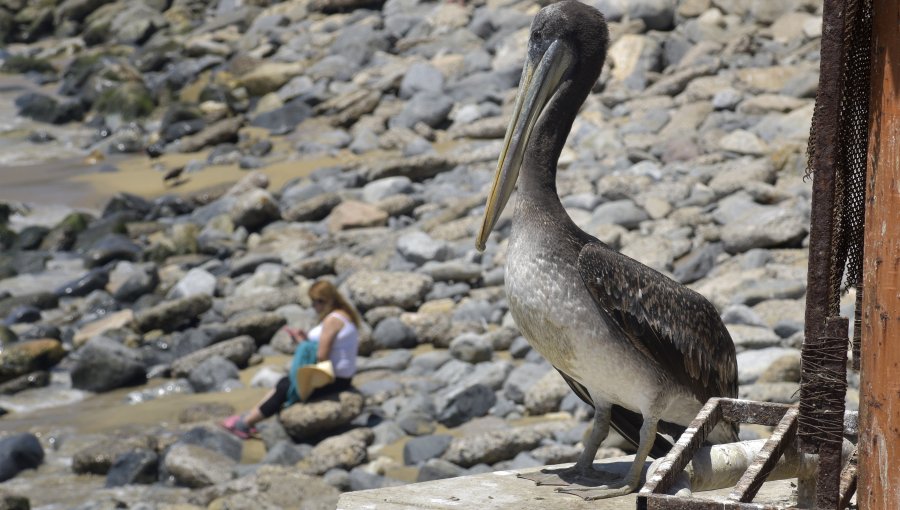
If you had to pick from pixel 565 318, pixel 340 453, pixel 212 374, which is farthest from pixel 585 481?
pixel 212 374

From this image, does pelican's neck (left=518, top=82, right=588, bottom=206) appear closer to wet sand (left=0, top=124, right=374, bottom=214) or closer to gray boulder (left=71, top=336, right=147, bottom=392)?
gray boulder (left=71, top=336, right=147, bottom=392)

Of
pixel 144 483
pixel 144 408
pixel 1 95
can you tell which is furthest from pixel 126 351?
pixel 1 95

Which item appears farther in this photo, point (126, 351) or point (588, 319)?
point (126, 351)

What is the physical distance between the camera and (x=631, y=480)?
467 centimetres

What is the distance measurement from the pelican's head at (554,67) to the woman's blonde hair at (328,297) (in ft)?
14.8

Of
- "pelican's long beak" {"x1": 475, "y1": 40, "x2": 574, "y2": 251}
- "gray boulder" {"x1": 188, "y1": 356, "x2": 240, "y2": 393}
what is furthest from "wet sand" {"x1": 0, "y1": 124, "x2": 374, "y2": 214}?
"pelican's long beak" {"x1": 475, "y1": 40, "x2": 574, "y2": 251}

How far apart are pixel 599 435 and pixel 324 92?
638 inches

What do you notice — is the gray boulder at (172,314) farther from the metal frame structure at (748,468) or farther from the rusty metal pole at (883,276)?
the rusty metal pole at (883,276)

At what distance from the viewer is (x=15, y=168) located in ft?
66.9

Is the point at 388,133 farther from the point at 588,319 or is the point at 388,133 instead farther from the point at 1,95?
the point at 588,319

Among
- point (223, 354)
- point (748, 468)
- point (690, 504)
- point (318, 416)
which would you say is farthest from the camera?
point (223, 354)

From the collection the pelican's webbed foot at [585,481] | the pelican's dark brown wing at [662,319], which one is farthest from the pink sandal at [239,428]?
the pelican's dark brown wing at [662,319]

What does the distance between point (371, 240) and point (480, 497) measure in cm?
916

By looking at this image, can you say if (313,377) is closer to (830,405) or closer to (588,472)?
(588,472)
